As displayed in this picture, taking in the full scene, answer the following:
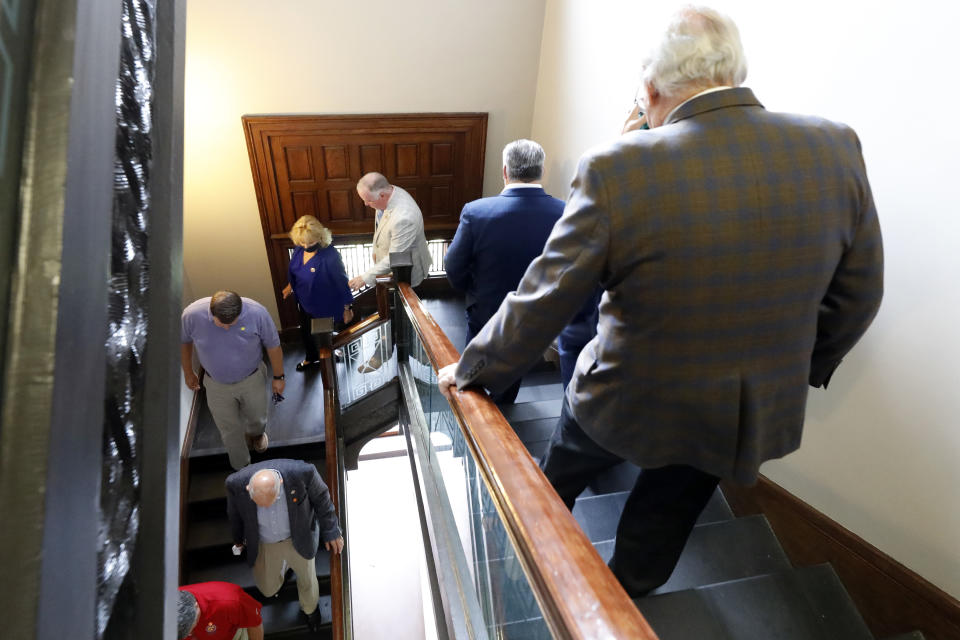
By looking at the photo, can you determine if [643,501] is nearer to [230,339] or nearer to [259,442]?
[230,339]

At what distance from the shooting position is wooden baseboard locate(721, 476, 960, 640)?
1616 mm

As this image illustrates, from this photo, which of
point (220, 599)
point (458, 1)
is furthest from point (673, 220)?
point (458, 1)

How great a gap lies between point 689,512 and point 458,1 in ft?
Result: 14.9

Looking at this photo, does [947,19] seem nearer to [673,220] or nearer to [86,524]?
[673,220]

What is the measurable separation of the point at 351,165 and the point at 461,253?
3.19 metres

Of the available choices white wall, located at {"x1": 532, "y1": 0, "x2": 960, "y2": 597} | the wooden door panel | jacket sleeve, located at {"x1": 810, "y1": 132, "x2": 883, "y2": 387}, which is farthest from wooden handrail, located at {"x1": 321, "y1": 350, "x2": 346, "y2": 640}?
jacket sleeve, located at {"x1": 810, "y1": 132, "x2": 883, "y2": 387}

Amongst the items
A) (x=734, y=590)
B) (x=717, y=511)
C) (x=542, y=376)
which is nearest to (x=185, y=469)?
(x=542, y=376)

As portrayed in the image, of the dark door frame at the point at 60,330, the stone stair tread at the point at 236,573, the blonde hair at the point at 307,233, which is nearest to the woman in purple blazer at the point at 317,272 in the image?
the blonde hair at the point at 307,233

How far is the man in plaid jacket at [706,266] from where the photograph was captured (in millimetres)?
1004

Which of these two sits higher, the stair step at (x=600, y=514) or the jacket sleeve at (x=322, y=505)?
the stair step at (x=600, y=514)

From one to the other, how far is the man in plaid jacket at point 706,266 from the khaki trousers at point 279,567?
329 cm

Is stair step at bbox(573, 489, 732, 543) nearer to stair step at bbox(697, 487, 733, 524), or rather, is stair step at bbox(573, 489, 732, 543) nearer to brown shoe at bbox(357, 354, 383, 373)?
stair step at bbox(697, 487, 733, 524)

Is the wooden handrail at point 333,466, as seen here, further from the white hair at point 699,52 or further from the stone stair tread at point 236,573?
the white hair at point 699,52

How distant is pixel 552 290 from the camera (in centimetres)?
113
